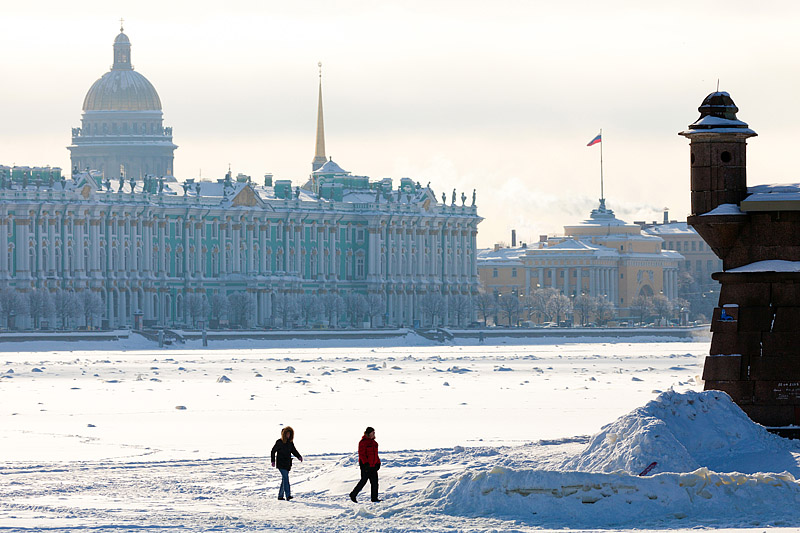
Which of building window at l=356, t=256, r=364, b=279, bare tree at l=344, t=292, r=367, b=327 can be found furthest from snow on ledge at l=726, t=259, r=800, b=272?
building window at l=356, t=256, r=364, b=279

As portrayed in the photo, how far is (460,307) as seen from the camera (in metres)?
146

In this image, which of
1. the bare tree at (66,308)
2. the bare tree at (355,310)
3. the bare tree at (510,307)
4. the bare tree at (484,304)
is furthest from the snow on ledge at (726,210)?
the bare tree at (510,307)

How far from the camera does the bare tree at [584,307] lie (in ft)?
494

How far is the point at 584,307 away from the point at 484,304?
7.34 meters

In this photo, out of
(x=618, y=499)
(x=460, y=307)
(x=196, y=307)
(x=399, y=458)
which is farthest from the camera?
(x=460, y=307)

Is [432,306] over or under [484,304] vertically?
under

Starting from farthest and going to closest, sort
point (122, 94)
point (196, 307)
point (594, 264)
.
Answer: point (122, 94) < point (594, 264) < point (196, 307)

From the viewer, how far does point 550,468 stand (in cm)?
2411

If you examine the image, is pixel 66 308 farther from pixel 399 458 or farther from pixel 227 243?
pixel 399 458

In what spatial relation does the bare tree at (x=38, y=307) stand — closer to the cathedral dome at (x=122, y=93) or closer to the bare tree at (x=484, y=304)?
the bare tree at (x=484, y=304)

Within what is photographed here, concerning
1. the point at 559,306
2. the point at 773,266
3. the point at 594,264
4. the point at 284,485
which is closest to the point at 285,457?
the point at 284,485

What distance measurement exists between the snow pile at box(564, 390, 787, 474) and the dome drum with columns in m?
152

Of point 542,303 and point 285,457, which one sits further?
point 542,303

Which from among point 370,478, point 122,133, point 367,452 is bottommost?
point 370,478
